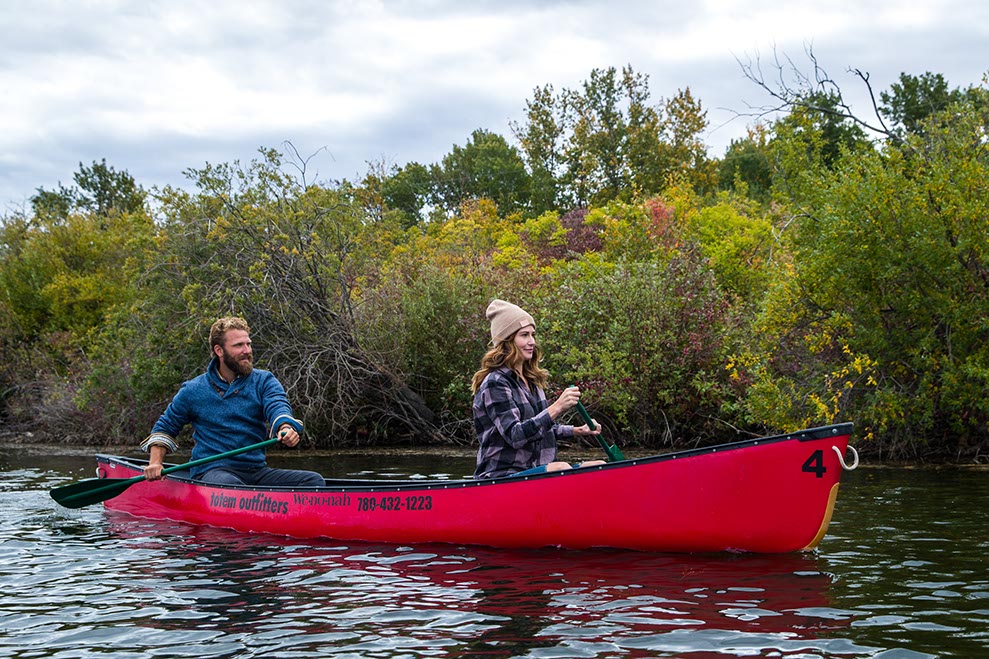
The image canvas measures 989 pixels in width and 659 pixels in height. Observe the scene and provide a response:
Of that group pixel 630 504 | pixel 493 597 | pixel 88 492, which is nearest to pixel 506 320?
pixel 630 504

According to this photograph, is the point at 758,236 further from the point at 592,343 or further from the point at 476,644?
the point at 476,644

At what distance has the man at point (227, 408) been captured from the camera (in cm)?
883

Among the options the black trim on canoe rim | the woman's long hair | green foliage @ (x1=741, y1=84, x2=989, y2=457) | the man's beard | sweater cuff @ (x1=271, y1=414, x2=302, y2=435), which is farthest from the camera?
green foliage @ (x1=741, y1=84, x2=989, y2=457)

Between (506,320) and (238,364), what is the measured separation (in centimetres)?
281

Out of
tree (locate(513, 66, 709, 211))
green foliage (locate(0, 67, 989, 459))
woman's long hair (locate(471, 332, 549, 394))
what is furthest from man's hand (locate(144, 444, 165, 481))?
tree (locate(513, 66, 709, 211))

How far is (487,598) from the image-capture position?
19.8 ft

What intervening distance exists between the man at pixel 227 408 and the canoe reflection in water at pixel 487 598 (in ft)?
3.44

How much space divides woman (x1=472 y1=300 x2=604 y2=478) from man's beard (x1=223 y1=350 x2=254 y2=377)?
2385 mm

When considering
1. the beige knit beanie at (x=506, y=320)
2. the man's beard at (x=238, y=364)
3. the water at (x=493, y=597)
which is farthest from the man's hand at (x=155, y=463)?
the beige knit beanie at (x=506, y=320)

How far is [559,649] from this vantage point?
4.83 m

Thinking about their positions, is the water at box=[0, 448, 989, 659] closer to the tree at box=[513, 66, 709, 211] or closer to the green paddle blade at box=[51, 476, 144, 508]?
the green paddle blade at box=[51, 476, 144, 508]

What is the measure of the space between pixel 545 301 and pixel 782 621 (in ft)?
37.6

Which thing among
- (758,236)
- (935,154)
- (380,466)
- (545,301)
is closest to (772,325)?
(935,154)

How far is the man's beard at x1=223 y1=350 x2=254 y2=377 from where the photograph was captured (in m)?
8.82
